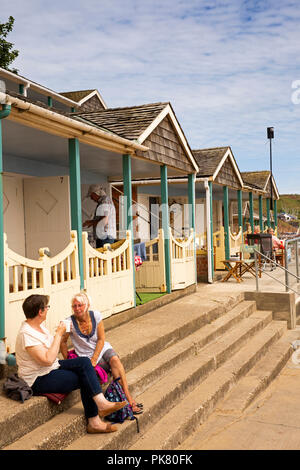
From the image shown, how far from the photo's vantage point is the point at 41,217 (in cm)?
765

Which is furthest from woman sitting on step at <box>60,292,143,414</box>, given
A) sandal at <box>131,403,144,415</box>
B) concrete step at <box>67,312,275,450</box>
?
concrete step at <box>67,312,275,450</box>

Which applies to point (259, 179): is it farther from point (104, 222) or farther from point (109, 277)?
point (109, 277)

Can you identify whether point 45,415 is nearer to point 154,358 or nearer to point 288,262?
point 154,358

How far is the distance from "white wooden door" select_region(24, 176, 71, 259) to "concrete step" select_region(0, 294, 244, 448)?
1.69 m

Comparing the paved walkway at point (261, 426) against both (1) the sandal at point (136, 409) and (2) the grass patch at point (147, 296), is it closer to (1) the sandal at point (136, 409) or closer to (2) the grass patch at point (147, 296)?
(1) the sandal at point (136, 409)

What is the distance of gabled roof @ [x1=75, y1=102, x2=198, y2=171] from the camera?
324 inches

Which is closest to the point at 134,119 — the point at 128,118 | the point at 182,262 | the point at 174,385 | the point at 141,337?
the point at 128,118

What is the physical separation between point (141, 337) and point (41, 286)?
1627mm

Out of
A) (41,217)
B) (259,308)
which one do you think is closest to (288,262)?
(259,308)

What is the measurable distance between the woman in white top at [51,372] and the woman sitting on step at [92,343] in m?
0.40

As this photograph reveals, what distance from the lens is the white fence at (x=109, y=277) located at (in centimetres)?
641

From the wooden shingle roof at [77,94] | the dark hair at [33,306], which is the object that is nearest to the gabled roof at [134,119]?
the dark hair at [33,306]

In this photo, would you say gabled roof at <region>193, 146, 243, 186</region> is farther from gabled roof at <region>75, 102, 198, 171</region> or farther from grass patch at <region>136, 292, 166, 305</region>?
grass patch at <region>136, 292, 166, 305</region>
